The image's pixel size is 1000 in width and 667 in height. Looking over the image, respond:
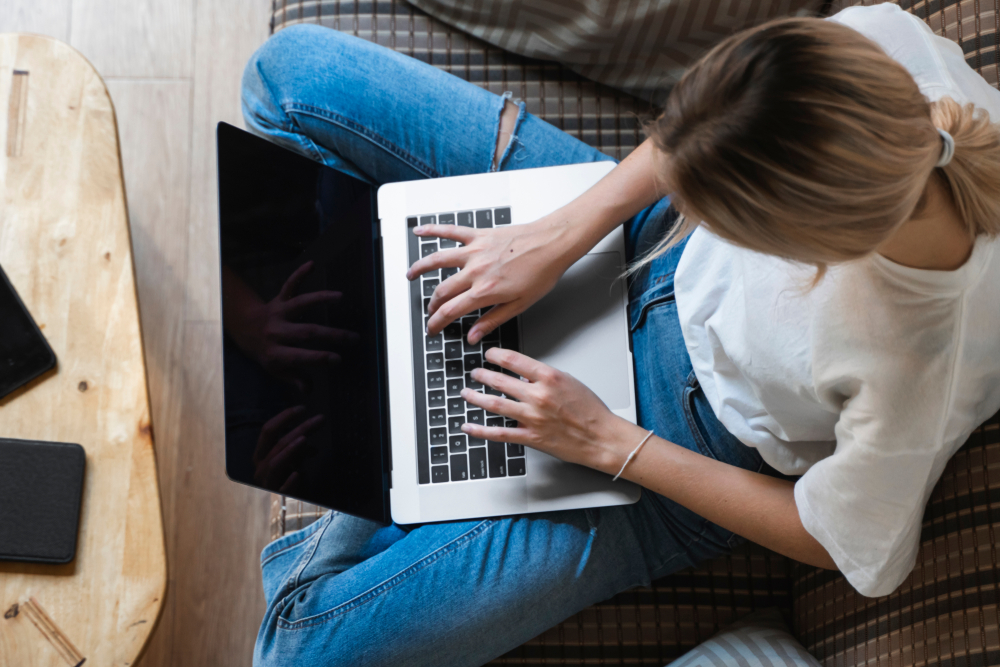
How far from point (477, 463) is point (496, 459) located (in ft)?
0.08

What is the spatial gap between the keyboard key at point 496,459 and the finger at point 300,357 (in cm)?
22

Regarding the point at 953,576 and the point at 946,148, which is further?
the point at 953,576

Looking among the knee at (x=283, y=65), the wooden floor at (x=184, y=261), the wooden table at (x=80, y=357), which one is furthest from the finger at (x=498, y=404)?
the wooden floor at (x=184, y=261)

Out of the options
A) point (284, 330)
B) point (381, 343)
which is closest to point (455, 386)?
point (381, 343)

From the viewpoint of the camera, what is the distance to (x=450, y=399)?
87cm

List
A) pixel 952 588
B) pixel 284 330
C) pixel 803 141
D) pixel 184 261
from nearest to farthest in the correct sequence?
pixel 803 141, pixel 952 588, pixel 284 330, pixel 184 261

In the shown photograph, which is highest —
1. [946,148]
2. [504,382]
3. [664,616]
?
[946,148]

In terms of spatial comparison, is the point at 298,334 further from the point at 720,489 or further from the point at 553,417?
the point at 720,489

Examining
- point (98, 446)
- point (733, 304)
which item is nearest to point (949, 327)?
point (733, 304)

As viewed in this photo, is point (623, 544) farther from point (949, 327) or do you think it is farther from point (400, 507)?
point (949, 327)

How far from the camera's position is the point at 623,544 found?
0.85m

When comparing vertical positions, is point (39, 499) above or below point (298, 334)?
below

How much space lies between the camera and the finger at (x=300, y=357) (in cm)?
77

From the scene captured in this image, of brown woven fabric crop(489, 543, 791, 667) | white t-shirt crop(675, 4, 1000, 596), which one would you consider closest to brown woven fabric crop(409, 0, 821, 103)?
white t-shirt crop(675, 4, 1000, 596)
